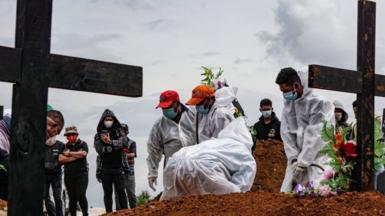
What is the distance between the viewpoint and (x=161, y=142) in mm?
12125

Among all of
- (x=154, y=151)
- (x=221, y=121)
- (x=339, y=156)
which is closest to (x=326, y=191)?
(x=339, y=156)

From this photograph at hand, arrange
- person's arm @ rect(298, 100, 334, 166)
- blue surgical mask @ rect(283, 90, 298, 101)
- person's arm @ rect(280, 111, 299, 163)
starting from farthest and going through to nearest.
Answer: person's arm @ rect(280, 111, 299, 163), blue surgical mask @ rect(283, 90, 298, 101), person's arm @ rect(298, 100, 334, 166)

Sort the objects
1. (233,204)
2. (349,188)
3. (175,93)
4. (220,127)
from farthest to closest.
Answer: (175,93)
(220,127)
(349,188)
(233,204)

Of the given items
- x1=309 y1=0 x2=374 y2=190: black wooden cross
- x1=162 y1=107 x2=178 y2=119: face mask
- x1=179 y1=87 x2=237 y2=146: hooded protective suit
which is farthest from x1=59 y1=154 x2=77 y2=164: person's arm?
x1=309 y1=0 x2=374 y2=190: black wooden cross

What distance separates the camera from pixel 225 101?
1029cm

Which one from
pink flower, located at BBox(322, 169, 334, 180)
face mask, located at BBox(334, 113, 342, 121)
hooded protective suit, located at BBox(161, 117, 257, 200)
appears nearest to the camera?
pink flower, located at BBox(322, 169, 334, 180)

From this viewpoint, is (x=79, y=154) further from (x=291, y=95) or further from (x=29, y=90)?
(x=29, y=90)

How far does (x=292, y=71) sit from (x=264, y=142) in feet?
23.4

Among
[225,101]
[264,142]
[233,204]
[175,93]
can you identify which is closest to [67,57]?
[233,204]

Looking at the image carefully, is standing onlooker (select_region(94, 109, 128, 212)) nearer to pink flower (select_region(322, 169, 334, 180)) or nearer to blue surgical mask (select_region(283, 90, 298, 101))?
blue surgical mask (select_region(283, 90, 298, 101))

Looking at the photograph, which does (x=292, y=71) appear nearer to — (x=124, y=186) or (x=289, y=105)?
(x=289, y=105)

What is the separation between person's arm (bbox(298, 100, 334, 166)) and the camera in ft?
29.5

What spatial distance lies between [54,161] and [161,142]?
1.47m

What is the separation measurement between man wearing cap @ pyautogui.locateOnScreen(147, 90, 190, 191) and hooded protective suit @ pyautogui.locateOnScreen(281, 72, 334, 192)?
2.22 m
